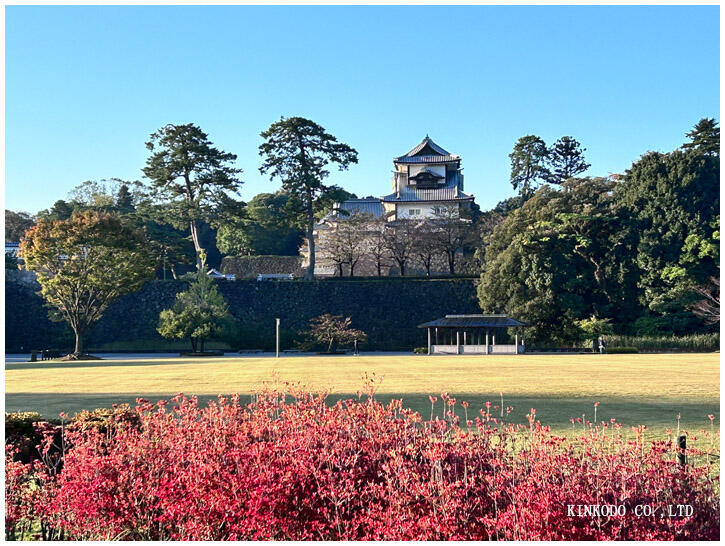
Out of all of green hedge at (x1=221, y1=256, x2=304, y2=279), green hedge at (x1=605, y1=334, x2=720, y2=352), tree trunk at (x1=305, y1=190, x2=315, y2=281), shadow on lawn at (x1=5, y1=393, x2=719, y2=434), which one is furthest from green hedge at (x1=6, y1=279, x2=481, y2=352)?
shadow on lawn at (x1=5, y1=393, x2=719, y2=434)

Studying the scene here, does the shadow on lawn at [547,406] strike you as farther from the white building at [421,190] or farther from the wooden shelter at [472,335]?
the white building at [421,190]

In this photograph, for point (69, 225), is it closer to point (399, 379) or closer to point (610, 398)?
point (399, 379)

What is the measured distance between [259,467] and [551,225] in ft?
122

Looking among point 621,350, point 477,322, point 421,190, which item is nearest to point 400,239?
point 421,190

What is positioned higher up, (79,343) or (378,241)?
(378,241)

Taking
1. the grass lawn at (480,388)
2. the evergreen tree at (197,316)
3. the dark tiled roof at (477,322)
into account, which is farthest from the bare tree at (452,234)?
the grass lawn at (480,388)

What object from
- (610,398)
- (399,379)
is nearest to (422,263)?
(399,379)

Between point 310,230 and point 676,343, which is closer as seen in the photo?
point 676,343

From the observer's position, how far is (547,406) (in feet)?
40.7

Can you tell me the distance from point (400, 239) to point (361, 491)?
44.1 metres

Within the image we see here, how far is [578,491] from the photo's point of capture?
187 inches

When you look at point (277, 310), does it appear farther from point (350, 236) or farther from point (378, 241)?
point (378, 241)

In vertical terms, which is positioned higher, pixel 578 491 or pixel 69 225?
pixel 69 225

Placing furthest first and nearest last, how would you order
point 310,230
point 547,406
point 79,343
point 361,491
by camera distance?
point 310,230
point 79,343
point 547,406
point 361,491
